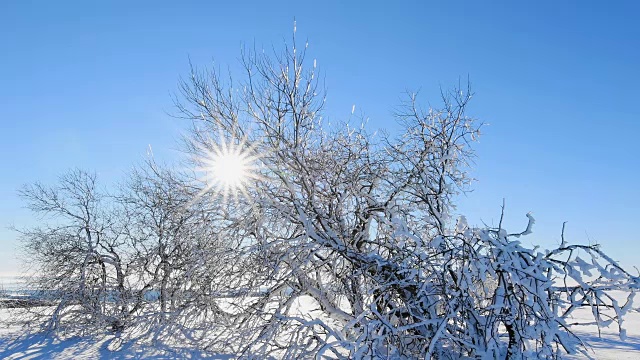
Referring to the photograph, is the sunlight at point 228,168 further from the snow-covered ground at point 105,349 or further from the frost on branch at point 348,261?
the snow-covered ground at point 105,349

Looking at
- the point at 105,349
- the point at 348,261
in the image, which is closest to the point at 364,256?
the point at 348,261

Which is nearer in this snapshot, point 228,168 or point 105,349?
point 228,168

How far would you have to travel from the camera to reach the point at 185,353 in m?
10.1

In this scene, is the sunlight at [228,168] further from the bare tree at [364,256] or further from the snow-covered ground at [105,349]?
the snow-covered ground at [105,349]

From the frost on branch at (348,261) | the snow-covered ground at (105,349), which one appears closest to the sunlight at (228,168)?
the frost on branch at (348,261)

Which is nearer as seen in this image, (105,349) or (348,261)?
(348,261)

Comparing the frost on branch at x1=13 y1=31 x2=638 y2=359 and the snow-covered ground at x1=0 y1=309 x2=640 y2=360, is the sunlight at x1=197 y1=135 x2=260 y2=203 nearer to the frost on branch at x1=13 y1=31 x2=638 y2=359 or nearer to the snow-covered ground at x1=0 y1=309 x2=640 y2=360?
the frost on branch at x1=13 y1=31 x2=638 y2=359

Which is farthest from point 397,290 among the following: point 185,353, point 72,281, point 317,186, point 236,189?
point 72,281

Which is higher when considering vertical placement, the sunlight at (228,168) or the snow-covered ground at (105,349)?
the sunlight at (228,168)

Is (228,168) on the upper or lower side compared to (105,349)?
upper

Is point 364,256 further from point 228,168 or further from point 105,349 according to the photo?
point 105,349

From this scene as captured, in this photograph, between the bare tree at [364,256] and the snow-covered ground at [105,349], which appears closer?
the bare tree at [364,256]

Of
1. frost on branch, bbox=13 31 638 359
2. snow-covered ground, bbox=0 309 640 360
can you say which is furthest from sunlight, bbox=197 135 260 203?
snow-covered ground, bbox=0 309 640 360

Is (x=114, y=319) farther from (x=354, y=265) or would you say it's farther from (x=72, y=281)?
(x=354, y=265)
